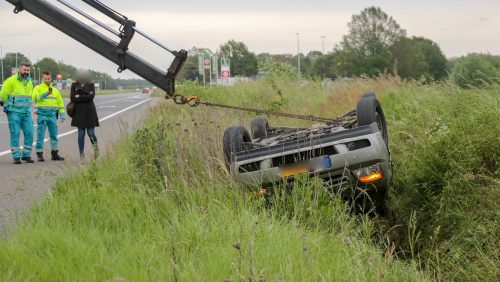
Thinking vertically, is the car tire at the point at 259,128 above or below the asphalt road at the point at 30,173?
above

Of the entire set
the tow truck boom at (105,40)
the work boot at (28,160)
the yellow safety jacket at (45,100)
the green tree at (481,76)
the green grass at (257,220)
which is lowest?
the work boot at (28,160)

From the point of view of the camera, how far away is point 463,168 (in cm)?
663

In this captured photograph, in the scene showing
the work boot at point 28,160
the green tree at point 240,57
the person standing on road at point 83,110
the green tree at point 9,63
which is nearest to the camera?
the person standing on road at point 83,110

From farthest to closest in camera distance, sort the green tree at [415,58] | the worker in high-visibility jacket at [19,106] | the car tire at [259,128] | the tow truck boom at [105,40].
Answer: the green tree at [415,58], the worker in high-visibility jacket at [19,106], the car tire at [259,128], the tow truck boom at [105,40]

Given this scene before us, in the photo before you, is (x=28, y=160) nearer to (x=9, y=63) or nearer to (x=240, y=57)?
(x=240, y=57)

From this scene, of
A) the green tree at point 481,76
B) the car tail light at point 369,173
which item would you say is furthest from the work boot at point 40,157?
the car tail light at point 369,173

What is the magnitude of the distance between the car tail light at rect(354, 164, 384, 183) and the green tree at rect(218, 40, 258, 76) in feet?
288

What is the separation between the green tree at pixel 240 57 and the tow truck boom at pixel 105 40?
87.6 metres

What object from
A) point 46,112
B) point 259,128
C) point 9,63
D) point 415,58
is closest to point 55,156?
point 46,112

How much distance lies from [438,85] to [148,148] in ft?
18.1

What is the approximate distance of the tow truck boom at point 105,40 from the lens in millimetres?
5574

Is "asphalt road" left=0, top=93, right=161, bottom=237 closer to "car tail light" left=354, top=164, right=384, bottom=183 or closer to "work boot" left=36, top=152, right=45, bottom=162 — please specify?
"work boot" left=36, top=152, right=45, bottom=162

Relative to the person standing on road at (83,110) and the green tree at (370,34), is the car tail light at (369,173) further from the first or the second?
the green tree at (370,34)

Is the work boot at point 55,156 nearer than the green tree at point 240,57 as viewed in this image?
Yes
